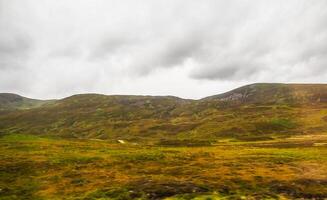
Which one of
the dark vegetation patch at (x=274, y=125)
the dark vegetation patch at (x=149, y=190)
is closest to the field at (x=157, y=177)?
the dark vegetation patch at (x=149, y=190)

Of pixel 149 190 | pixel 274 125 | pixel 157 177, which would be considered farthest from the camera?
pixel 274 125

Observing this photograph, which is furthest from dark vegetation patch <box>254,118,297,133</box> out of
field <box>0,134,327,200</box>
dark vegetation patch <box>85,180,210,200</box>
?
dark vegetation patch <box>85,180,210,200</box>

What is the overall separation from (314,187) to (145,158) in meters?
28.4

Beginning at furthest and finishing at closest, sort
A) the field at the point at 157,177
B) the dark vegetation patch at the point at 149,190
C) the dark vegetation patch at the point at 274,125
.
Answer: the dark vegetation patch at the point at 274,125, the field at the point at 157,177, the dark vegetation patch at the point at 149,190

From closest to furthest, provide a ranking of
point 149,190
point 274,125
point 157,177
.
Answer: point 149,190 → point 157,177 → point 274,125

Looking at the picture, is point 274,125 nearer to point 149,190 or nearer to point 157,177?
point 157,177

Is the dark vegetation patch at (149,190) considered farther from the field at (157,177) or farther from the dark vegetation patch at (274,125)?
the dark vegetation patch at (274,125)

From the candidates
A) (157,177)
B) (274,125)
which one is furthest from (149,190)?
(274,125)

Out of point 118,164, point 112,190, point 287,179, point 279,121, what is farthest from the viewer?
point 279,121

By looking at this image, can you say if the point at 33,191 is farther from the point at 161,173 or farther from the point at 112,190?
the point at 161,173

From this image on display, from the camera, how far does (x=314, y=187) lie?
34219 millimetres

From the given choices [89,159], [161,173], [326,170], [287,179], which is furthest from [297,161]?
[89,159]

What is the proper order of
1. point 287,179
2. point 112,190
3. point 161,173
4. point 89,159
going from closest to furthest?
point 112,190 < point 287,179 < point 161,173 < point 89,159

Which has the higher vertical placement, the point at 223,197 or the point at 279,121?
the point at 279,121
